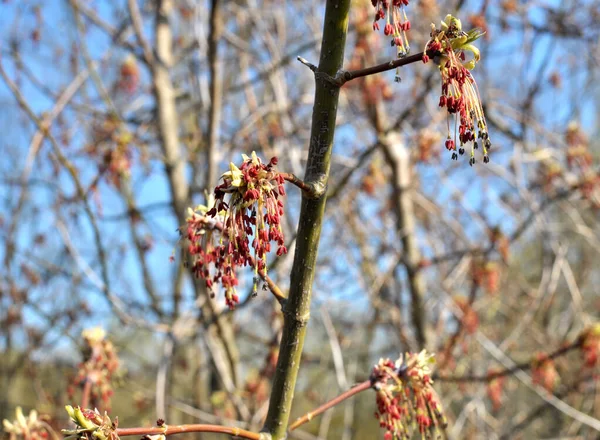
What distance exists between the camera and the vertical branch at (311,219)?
1258 mm

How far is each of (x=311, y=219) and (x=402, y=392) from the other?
22.4 inches

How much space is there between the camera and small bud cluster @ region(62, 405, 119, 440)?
115 cm

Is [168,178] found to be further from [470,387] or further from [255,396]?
[470,387]

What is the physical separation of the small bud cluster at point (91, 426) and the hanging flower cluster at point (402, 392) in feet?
2.23

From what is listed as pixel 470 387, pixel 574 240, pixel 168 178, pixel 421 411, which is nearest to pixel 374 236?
pixel 470 387

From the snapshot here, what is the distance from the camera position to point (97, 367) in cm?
214

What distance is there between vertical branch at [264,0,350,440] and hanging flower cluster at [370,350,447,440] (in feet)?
0.85

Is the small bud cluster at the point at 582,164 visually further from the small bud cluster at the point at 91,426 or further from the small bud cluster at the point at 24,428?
the small bud cluster at the point at 91,426

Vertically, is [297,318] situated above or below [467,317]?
below

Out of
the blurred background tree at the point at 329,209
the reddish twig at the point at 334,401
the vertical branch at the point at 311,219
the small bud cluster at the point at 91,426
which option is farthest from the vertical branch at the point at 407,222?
the small bud cluster at the point at 91,426

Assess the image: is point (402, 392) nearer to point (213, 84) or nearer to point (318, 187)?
point (318, 187)

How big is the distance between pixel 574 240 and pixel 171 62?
655cm

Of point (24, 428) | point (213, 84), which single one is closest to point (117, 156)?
point (213, 84)

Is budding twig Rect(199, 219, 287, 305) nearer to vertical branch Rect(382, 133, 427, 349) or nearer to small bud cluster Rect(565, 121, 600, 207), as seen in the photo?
vertical branch Rect(382, 133, 427, 349)
